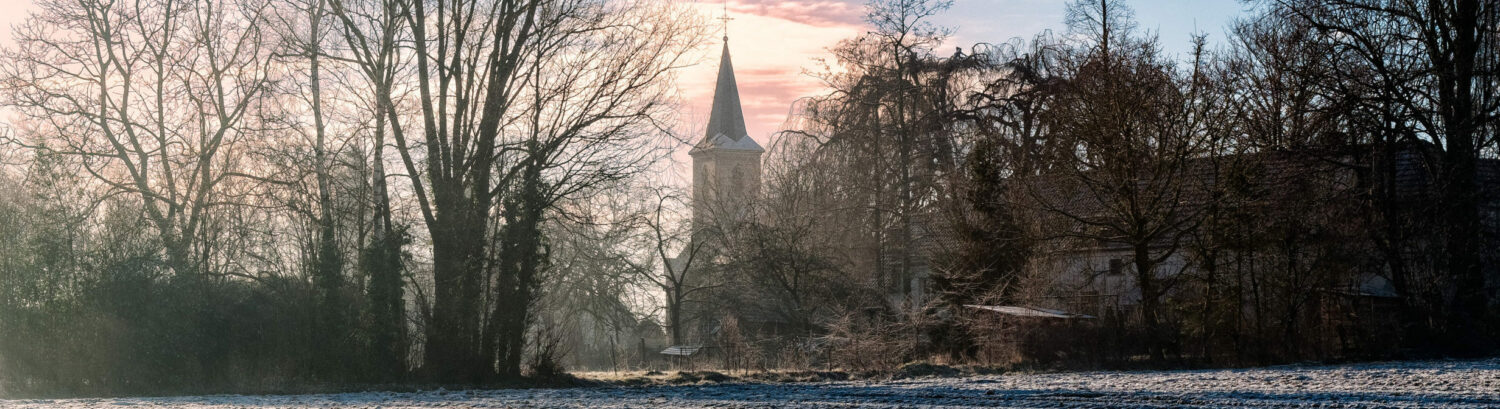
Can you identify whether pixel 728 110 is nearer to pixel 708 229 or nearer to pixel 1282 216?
pixel 708 229

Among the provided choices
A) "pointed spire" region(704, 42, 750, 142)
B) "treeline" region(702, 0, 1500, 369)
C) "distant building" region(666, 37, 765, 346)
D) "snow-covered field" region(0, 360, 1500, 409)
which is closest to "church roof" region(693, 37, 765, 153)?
"pointed spire" region(704, 42, 750, 142)

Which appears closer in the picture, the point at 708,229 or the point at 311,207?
the point at 311,207

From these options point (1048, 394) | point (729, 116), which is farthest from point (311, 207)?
point (729, 116)

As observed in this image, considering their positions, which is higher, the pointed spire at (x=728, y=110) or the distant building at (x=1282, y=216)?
the pointed spire at (x=728, y=110)

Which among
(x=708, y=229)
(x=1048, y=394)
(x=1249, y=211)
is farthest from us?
(x=708, y=229)

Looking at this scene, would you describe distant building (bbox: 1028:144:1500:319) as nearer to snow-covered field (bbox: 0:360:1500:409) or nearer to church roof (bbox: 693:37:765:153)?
snow-covered field (bbox: 0:360:1500:409)

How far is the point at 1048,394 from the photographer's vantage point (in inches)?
561

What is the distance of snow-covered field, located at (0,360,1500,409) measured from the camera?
12.7m

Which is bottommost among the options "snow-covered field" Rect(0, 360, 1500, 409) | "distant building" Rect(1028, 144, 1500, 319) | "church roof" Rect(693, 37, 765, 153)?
"snow-covered field" Rect(0, 360, 1500, 409)

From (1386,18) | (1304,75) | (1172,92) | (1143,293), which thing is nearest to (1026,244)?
(1143,293)

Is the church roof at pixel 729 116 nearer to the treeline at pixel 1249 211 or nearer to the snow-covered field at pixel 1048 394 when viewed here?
the treeline at pixel 1249 211

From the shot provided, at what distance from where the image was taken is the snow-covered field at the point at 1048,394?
12742mm

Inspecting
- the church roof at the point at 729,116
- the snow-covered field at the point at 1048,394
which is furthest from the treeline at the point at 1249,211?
the church roof at the point at 729,116

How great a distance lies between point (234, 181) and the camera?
2611cm
